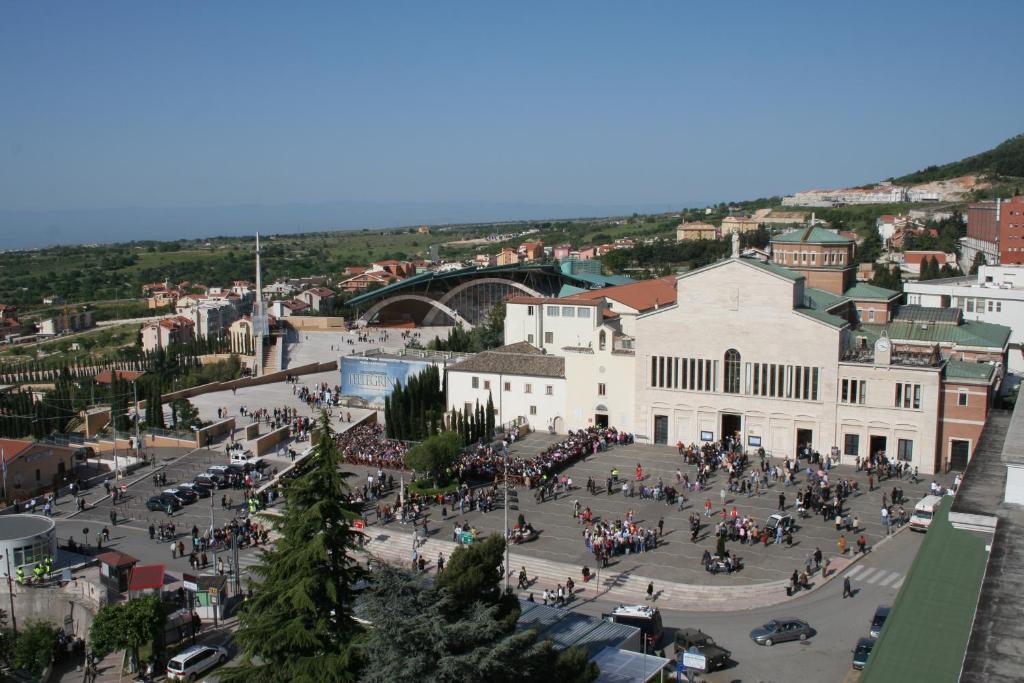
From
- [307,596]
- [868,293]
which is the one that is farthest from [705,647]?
[868,293]

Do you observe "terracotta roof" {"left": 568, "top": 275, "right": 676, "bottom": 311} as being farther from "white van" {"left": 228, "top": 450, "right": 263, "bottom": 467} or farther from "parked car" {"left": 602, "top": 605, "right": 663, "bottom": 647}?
"parked car" {"left": 602, "top": 605, "right": 663, "bottom": 647}

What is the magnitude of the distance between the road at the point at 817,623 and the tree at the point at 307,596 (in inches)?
372

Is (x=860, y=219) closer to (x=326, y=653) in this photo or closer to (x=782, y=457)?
(x=782, y=457)

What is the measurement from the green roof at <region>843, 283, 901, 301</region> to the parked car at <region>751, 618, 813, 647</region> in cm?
2610

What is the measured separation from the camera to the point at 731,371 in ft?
137

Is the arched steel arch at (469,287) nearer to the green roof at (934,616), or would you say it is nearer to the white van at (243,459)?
the white van at (243,459)

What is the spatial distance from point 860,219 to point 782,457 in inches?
4183

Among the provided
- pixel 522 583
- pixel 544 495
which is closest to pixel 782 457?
pixel 544 495

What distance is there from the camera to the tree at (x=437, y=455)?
3691 centimetres

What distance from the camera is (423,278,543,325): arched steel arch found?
92.0 metres

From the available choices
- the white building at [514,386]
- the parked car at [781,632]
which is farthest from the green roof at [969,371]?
the parked car at [781,632]

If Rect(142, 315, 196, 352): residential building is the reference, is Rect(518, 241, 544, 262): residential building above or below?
above

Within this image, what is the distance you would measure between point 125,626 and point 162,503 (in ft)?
47.5

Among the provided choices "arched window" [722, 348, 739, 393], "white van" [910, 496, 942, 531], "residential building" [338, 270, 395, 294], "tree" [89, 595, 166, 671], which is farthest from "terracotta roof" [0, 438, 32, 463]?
"residential building" [338, 270, 395, 294]
